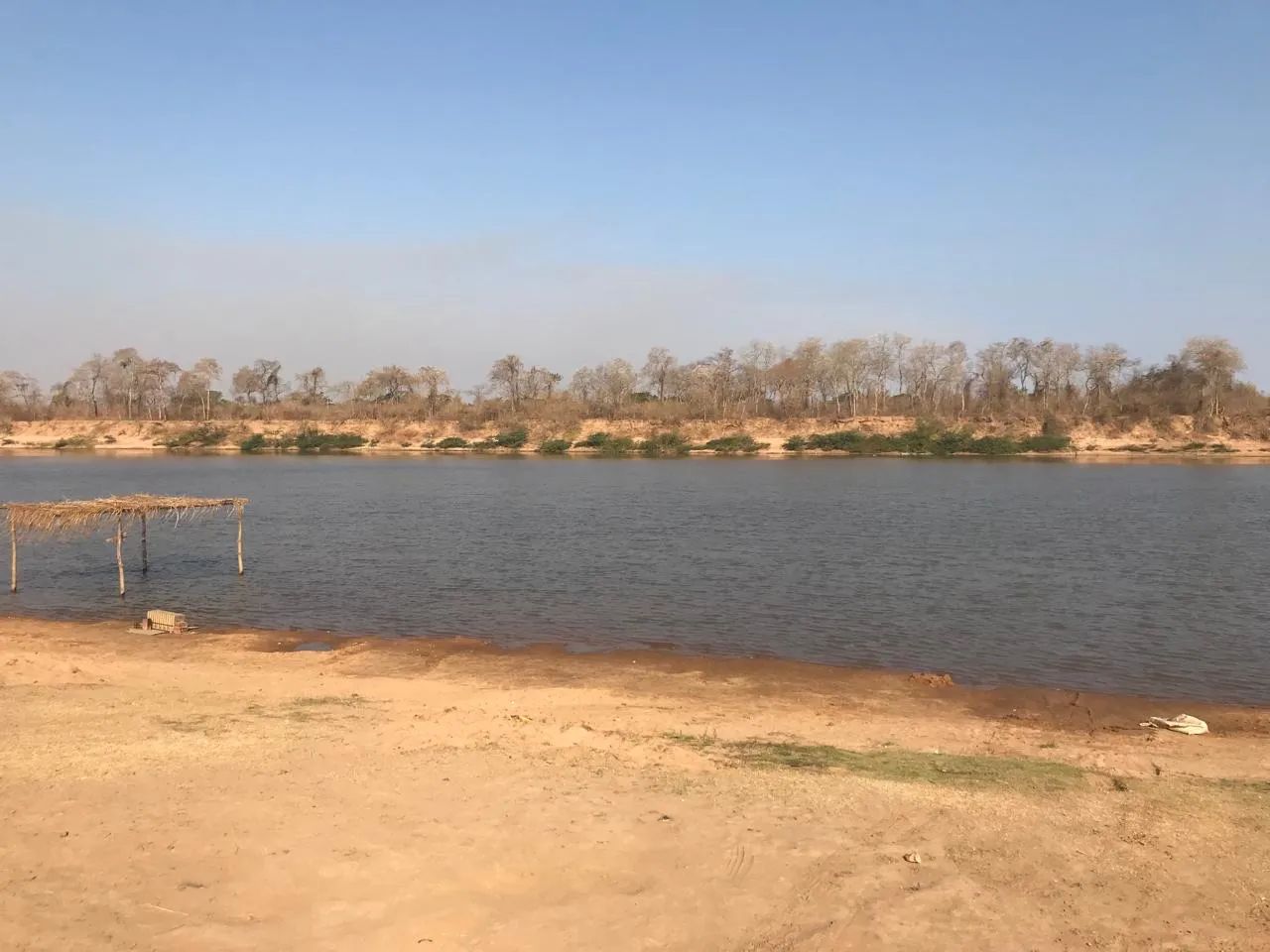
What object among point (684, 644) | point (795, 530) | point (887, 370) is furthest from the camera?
point (887, 370)

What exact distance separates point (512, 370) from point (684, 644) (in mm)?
108560

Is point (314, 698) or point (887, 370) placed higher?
point (887, 370)

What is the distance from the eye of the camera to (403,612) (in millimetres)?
20234

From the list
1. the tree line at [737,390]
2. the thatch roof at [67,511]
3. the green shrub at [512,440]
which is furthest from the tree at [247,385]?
the thatch roof at [67,511]

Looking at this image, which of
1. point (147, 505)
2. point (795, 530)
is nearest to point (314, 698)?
point (147, 505)

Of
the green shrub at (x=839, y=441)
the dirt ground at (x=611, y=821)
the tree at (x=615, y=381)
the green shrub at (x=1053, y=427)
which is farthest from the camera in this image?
the tree at (x=615, y=381)

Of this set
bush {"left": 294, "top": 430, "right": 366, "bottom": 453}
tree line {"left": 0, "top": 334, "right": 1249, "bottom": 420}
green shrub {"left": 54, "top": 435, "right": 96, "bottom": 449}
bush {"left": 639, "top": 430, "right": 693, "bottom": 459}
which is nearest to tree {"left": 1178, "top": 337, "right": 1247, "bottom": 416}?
tree line {"left": 0, "top": 334, "right": 1249, "bottom": 420}

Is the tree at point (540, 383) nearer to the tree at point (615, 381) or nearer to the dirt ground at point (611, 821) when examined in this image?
the tree at point (615, 381)

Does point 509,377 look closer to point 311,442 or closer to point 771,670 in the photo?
point 311,442

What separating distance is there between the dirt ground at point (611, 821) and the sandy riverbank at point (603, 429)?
256ft

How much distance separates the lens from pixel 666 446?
9100cm

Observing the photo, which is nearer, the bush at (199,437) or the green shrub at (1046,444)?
the green shrub at (1046,444)

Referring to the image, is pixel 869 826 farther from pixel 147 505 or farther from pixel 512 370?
pixel 512 370

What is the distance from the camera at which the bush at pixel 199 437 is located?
98.2 m
